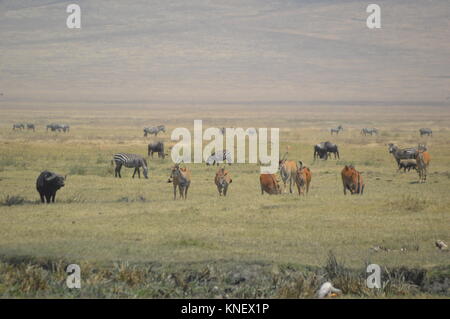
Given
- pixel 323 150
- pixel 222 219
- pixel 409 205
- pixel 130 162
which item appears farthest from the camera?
pixel 323 150

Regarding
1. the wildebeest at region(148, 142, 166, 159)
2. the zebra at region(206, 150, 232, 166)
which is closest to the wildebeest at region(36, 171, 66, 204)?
the zebra at region(206, 150, 232, 166)

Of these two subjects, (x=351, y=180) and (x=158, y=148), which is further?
(x=158, y=148)

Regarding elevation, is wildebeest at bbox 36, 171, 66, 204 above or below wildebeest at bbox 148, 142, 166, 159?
below

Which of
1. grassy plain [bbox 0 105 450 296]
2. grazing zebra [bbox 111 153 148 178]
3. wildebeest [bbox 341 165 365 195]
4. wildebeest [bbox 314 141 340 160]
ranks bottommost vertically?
grassy plain [bbox 0 105 450 296]

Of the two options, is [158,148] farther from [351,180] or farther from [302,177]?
[351,180]

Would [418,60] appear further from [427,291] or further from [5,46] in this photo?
[427,291]

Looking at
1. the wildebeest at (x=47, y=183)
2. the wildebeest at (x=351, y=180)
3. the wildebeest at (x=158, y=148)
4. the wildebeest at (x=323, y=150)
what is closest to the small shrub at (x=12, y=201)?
the wildebeest at (x=47, y=183)

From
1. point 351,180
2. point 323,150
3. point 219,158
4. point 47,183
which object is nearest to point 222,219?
point 47,183

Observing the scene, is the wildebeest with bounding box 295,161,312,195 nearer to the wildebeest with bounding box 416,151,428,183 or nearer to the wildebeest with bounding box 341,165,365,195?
the wildebeest with bounding box 341,165,365,195

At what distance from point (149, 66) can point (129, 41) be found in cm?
1808

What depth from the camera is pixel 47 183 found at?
1677cm

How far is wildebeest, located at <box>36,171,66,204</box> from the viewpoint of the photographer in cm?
1673

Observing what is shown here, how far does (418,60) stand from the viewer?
110 metres

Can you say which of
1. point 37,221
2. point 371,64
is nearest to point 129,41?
point 371,64
